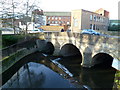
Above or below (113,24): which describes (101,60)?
below

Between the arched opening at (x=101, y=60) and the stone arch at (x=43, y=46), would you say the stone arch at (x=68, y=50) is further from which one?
the arched opening at (x=101, y=60)

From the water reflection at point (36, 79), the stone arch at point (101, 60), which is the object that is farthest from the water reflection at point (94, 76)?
the water reflection at point (36, 79)

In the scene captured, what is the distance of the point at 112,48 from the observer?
1574cm

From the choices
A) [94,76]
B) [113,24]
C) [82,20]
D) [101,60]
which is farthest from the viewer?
[113,24]

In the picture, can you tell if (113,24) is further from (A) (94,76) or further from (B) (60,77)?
(B) (60,77)

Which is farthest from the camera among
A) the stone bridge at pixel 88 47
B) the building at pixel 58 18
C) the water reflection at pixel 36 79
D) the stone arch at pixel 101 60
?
the building at pixel 58 18

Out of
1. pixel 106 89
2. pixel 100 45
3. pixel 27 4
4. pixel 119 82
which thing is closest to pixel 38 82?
pixel 106 89

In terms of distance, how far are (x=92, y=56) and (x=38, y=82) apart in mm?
8778

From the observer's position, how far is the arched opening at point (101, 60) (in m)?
19.0

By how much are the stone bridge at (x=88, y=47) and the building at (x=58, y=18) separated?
4883 cm

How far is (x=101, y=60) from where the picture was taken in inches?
828

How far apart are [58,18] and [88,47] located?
59630 millimetres

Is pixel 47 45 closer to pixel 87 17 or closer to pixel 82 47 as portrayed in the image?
pixel 82 47

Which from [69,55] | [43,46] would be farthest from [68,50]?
[43,46]
